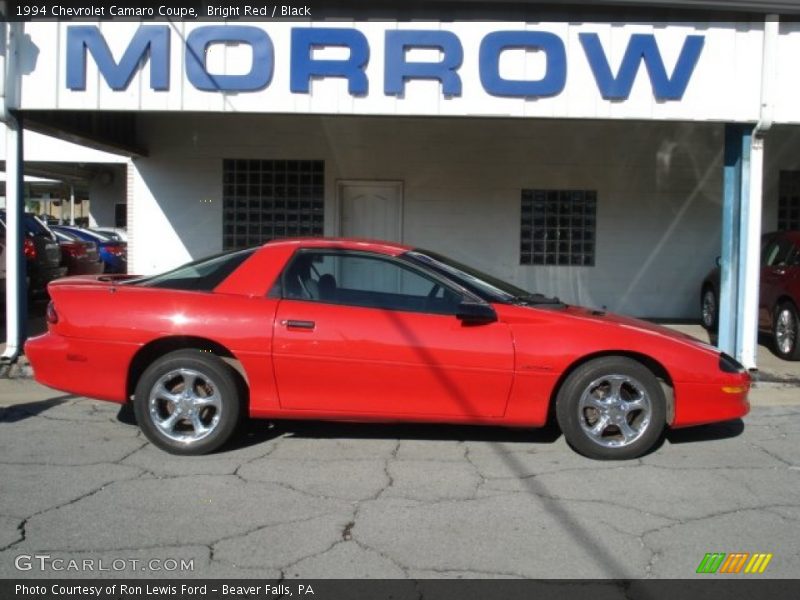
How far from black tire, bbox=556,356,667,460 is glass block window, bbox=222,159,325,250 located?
739 centimetres

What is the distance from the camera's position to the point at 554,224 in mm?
12016

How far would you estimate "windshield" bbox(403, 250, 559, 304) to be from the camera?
18.1 feet

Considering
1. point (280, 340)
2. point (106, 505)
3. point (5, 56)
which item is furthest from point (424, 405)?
point (5, 56)

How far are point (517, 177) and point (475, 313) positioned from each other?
23.3 feet

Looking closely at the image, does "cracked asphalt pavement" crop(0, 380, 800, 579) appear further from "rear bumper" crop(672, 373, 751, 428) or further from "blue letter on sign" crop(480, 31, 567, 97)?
"blue letter on sign" crop(480, 31, 567, 97)

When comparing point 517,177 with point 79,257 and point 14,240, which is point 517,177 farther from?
point 79,257

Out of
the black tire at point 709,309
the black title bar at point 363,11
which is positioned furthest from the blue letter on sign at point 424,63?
the black tire at point 709,309


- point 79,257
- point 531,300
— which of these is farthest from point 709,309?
point 79,257

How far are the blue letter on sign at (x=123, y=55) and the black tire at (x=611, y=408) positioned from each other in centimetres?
526

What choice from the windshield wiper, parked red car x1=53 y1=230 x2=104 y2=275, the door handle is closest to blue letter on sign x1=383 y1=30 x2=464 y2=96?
the windshield wiper

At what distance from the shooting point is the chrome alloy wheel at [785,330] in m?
8.86

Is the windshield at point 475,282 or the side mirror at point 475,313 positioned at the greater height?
the windshield at point 475,282

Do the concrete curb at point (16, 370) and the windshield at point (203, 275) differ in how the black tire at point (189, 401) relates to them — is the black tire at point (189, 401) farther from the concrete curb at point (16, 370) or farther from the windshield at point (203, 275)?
the concrete curb at point (16, 370)

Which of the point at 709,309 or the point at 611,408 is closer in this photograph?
the point at 611,408
